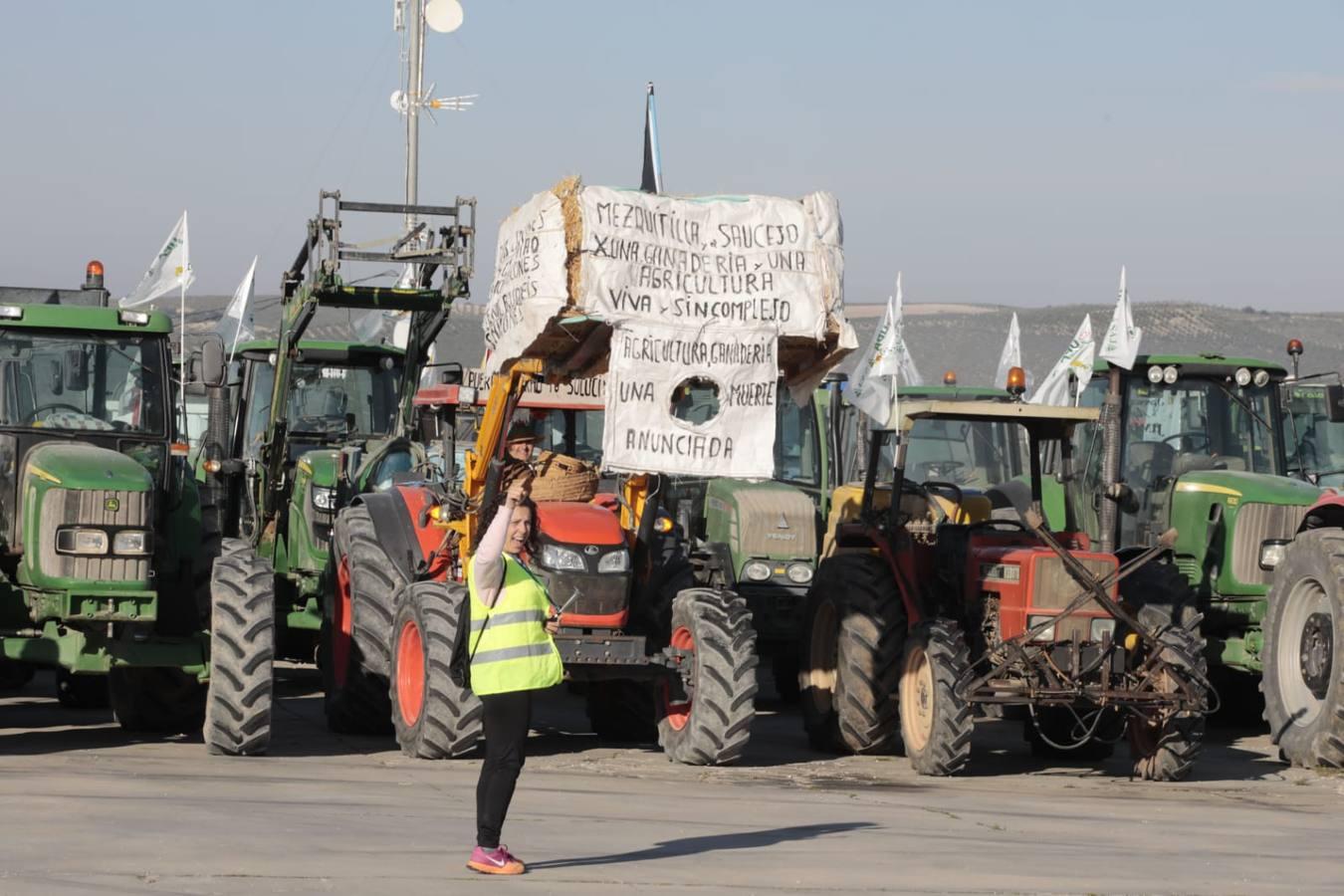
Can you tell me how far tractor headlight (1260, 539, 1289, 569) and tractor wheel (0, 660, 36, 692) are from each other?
27.2 ft

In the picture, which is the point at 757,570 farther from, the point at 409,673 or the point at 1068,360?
the point at 1068,360

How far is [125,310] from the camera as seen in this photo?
13141mm

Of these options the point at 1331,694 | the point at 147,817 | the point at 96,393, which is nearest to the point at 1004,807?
the point at 1331,694

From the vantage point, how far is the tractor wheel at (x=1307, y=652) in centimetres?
1278

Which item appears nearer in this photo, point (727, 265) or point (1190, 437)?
point (727, 265)

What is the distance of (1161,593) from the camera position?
12961 millimetres

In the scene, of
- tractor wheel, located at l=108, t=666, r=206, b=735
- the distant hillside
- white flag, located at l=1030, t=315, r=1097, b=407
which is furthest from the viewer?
the distant hillside

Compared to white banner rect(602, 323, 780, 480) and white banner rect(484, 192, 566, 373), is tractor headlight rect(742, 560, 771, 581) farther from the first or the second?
white banner rect(484, 192, 566, 373)

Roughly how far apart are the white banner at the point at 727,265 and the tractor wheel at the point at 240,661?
2.62 meters

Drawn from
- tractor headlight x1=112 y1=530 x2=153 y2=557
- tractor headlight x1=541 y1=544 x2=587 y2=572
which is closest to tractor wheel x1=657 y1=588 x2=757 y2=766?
tractor headlight x1=541 y1=544 x2=587 y2=572

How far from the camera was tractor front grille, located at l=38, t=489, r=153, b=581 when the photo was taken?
39.5 ft

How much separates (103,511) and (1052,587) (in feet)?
17.8

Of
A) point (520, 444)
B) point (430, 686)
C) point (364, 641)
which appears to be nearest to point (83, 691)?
point (364, 641)

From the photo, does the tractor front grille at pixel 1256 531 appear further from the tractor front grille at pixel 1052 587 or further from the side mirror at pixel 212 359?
the side mirror at pixel 212 359
